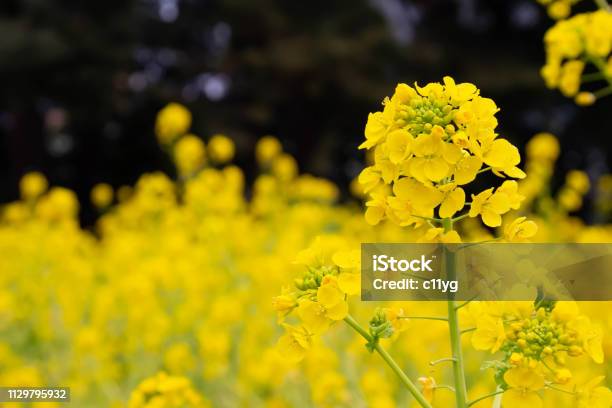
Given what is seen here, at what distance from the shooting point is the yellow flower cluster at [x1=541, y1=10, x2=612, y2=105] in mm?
1971

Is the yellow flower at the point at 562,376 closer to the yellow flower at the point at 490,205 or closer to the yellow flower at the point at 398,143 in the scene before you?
the yellow flower at the point at 490,205

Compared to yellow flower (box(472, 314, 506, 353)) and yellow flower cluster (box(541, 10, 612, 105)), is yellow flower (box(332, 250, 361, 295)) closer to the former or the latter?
yellow flower (box(472, 314, 506, 353))

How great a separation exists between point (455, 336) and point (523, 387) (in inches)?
3.7

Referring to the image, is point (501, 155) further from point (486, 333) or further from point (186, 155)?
point (186, 155)

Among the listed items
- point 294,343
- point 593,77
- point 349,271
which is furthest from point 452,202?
point 593,77

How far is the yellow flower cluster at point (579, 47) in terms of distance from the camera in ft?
6.46

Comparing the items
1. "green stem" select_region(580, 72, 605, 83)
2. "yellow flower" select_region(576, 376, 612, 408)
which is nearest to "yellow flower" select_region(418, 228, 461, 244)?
"yellow flower" select_region(576, 376, 612, 408)

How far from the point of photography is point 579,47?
2039 millimetres

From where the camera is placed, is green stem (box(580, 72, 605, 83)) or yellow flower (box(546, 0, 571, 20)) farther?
yellow flower (box(546, 0, 571, 20))

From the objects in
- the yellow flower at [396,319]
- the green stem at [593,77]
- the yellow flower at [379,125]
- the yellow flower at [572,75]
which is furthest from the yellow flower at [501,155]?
the yellow flower at [572,75]

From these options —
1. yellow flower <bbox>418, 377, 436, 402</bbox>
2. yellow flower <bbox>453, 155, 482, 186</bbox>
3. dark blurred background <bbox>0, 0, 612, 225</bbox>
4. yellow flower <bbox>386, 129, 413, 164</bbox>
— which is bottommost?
yellow flower <bbox>418, 377, 436, 402</bbox>

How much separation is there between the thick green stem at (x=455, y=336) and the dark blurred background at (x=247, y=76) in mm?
10904

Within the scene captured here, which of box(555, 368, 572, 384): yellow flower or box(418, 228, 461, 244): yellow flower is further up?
box(418, 228, 461, 244): yellow flower

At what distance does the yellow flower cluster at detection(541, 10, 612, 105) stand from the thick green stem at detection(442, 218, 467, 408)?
3.61ft
